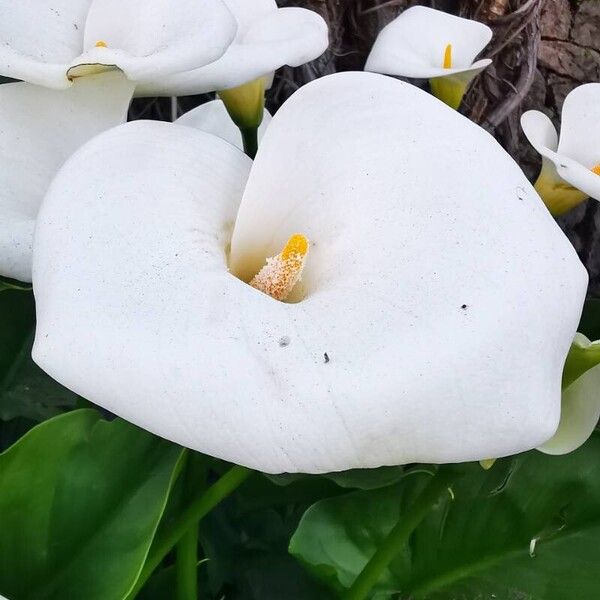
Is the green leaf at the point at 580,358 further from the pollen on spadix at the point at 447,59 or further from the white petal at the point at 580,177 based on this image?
the pollen on spadix at the point at 447,59

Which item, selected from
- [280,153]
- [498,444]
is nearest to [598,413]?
→ [498,444]

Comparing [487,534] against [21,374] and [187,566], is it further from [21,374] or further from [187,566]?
[21,374]

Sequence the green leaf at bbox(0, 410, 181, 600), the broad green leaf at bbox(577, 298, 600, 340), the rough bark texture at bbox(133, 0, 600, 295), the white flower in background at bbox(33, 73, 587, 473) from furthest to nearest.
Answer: the rough bark texture at bbox(133, 0, 600, 295) → the broad green leaf at bbox(577, 298, 600, 340) → the green leaf at bbox(0, 410, 181, 600) → the white flower in background at bbox(33, 73, 587, 473)

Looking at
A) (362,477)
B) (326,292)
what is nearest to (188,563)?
(362,477)

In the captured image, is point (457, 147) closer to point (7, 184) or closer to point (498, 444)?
point (498, 444)

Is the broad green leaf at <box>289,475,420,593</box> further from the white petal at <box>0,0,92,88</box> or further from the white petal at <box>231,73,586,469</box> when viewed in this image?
the white petal at <box>0,0,92,88</box>

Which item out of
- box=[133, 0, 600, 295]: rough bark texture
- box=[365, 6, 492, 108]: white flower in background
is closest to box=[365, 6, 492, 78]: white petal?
box=[365, 6, 492, 108]: white flower in background
